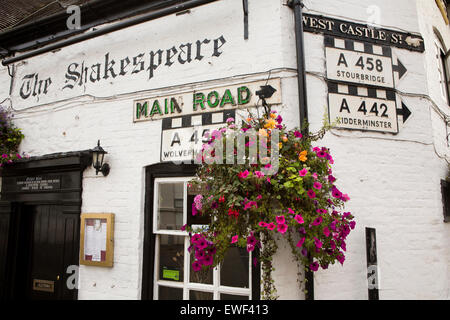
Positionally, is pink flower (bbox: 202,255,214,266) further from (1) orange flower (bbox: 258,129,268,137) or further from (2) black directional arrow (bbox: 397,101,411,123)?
(2) black directional arrow (bbox: 397,101,411,123)

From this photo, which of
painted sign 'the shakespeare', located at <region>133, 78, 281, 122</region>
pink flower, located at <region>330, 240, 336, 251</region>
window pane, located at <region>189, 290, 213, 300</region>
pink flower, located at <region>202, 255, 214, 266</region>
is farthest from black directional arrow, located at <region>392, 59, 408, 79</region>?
window pane, located at <region>189, 290, 213, 300</region>

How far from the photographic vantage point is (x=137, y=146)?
151 inches

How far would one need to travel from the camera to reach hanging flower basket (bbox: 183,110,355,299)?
2.35 metres

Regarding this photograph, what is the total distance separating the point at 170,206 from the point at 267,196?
164 centimetres

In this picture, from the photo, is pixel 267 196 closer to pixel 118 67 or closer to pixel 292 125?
pixel 292 125

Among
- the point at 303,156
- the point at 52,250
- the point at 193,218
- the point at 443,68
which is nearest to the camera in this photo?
the point at 303,156

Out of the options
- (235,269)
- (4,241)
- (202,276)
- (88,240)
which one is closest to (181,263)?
(202,276)

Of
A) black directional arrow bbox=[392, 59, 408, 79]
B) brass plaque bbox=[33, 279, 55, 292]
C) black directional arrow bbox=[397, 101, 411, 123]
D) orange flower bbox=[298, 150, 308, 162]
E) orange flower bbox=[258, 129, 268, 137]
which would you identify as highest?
black directional arrow bbox=[392, 59, 408, 79]

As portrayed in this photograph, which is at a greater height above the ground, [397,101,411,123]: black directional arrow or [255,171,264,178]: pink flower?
[397,101,411,123]: black directional arrow

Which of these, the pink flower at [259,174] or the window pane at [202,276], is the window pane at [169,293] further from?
the pink flower at [259,174]

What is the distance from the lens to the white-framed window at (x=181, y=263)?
3.25m

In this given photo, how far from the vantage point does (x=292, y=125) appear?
3199 millimetres

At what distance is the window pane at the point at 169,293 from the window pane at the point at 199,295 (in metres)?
0.14

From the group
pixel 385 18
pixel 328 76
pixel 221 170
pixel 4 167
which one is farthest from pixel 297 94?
pixel 4 167
